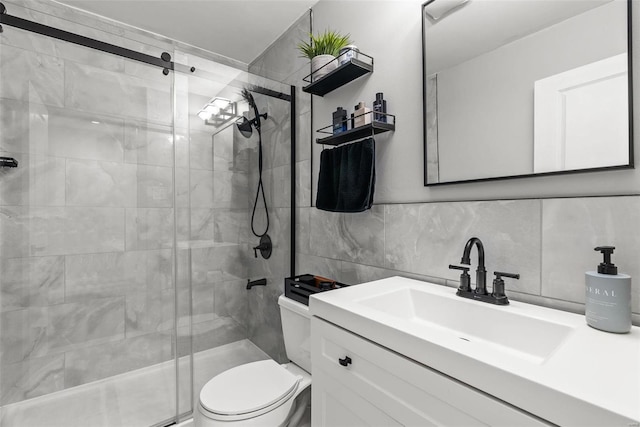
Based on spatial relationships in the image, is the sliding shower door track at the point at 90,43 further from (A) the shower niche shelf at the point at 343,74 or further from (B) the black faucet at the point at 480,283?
(B) the black faucet at the point at 480,283

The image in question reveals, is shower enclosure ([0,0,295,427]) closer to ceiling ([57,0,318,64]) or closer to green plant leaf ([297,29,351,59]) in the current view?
ceiling ([57,0,318,64])

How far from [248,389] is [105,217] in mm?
1415

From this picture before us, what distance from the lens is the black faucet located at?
93cm

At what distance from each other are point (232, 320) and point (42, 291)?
1.09 metres

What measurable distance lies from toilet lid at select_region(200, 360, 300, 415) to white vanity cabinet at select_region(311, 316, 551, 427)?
0.99ft

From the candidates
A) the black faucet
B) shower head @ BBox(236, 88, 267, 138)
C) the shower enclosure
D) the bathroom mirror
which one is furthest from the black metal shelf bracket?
the black faucet

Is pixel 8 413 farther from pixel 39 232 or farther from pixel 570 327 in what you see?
pixel 570 327

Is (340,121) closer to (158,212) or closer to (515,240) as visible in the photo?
(515,240)

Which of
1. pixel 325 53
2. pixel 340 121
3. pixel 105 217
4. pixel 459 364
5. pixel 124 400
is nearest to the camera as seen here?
pixel 459 364

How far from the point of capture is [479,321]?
936 millimetres

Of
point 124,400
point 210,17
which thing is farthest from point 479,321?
point 210,17

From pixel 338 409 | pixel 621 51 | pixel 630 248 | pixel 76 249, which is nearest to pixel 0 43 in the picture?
pixel 76 249

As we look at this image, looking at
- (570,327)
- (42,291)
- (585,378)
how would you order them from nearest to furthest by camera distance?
(585,378) < (570,327) < (42,291)

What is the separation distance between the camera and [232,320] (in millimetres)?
1988
